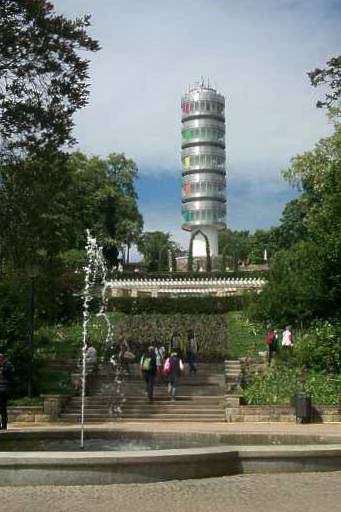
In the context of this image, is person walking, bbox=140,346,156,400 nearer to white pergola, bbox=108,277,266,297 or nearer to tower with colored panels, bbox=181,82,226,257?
white pergola, bbox=108,277,266,297

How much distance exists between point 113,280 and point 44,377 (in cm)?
3459

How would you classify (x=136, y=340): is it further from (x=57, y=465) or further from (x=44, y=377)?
(x=57, y=465)

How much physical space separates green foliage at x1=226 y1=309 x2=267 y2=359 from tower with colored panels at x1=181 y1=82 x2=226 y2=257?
6249 centimetres

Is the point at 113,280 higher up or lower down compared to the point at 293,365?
higher up

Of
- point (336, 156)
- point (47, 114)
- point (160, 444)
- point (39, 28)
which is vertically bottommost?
point (160, 444)

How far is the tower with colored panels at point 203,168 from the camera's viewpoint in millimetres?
106000

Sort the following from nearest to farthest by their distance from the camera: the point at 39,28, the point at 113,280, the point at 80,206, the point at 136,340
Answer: the point at 39,28 → the point at 136,340 → the point at 113,280 → the point at 80,206

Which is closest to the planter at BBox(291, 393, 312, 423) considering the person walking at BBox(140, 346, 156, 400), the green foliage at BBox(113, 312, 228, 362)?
the person walking at BBox(140, 346, 156, 400)

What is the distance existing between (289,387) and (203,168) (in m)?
85.0

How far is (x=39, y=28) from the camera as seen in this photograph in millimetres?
19219

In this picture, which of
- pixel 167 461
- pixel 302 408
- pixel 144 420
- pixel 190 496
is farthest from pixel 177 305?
pixel 190 496

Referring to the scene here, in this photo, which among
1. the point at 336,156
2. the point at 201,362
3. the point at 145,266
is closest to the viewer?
the point at 201,362

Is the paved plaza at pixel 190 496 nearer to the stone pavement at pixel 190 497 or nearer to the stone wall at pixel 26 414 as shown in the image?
the stone pavement at pixel 190 497

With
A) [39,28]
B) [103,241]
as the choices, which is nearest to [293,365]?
[39,28]
